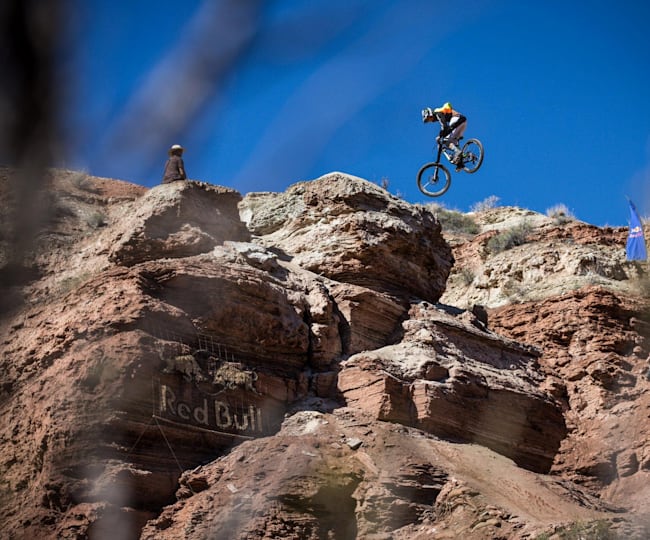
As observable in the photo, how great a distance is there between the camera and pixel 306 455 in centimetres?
1481

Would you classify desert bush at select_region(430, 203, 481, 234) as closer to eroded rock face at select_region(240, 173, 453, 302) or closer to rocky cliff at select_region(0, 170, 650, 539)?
rocky cliff at select_region(0, 170, 650, 539)

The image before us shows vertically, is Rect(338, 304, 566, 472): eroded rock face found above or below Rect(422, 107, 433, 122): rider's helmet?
below

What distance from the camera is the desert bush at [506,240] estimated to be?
37463 millimetres

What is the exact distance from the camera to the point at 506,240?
124ft

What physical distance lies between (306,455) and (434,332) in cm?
561

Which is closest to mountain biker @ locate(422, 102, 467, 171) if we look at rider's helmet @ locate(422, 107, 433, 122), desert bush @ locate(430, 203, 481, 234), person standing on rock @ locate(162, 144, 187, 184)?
rider's helmet @ locate(422, 107, 433, 122)

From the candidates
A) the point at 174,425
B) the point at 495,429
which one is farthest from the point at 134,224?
the point at 495,429

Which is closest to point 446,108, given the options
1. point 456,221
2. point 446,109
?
point 446,109

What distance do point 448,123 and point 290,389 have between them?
6484 millimetres

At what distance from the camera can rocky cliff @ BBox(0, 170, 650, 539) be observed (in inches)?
551

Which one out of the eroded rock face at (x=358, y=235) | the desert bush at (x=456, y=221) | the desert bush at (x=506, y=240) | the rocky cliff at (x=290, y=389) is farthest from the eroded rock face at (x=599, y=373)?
the desert bush at (x=456, y=221)

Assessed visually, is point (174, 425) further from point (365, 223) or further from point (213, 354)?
point (365, 223)

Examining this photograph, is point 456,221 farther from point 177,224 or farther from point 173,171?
point 177,224

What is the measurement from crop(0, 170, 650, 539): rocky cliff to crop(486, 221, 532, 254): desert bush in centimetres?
1220
